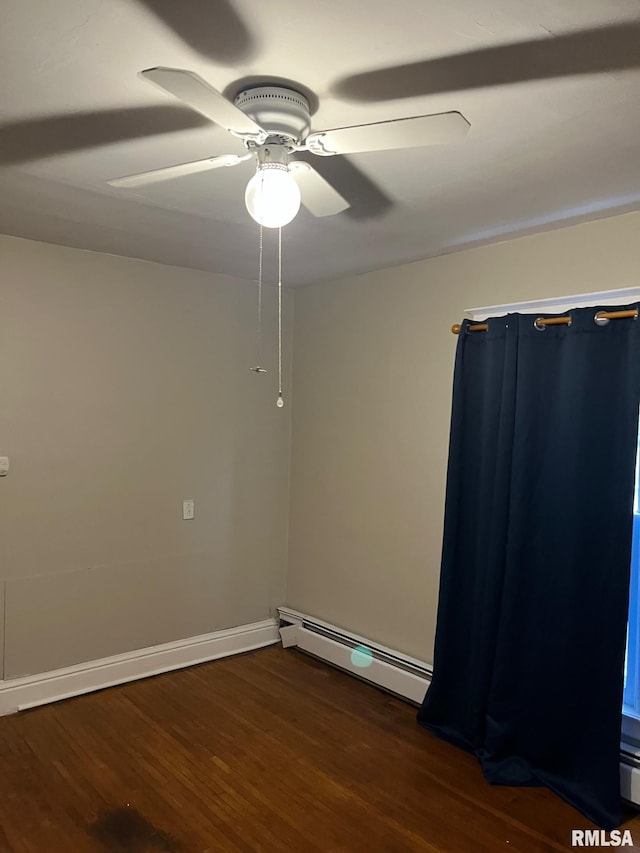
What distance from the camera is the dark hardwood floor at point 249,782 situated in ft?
7.79

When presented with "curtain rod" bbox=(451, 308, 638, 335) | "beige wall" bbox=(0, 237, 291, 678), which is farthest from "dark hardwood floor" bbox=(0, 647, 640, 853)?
"curtain rod" bbox=(451, 308, 638, 335)

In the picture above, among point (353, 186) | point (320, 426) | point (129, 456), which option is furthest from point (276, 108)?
point (320, 426)

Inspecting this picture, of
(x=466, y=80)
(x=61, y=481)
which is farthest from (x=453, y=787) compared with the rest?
(x=466, y=80)

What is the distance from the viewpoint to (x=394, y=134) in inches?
61.4

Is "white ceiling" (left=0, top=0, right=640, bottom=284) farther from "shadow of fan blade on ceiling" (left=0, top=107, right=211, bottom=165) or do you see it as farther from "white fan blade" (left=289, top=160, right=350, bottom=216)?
"white fan blade" (left=289, top=160, right=350, bottom=216)

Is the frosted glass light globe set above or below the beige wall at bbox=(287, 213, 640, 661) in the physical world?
above

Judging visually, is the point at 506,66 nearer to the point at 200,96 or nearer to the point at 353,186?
the point at 200,96

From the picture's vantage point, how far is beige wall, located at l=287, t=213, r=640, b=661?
312 centimetres

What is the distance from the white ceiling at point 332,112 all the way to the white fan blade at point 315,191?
0.15 metres

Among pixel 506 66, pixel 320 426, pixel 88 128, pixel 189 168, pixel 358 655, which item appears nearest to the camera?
pixel 506 66

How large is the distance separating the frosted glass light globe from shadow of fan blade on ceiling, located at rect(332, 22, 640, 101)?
9.8 inches

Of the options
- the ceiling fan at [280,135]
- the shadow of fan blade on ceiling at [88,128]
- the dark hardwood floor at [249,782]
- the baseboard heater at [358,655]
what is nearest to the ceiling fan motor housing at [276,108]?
the ceiling fan at [280,135]

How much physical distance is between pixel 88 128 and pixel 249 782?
2.52 meters

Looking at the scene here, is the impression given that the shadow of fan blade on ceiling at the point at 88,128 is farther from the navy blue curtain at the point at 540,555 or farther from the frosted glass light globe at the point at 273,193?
the navy blue curtain at the point at 540,555
